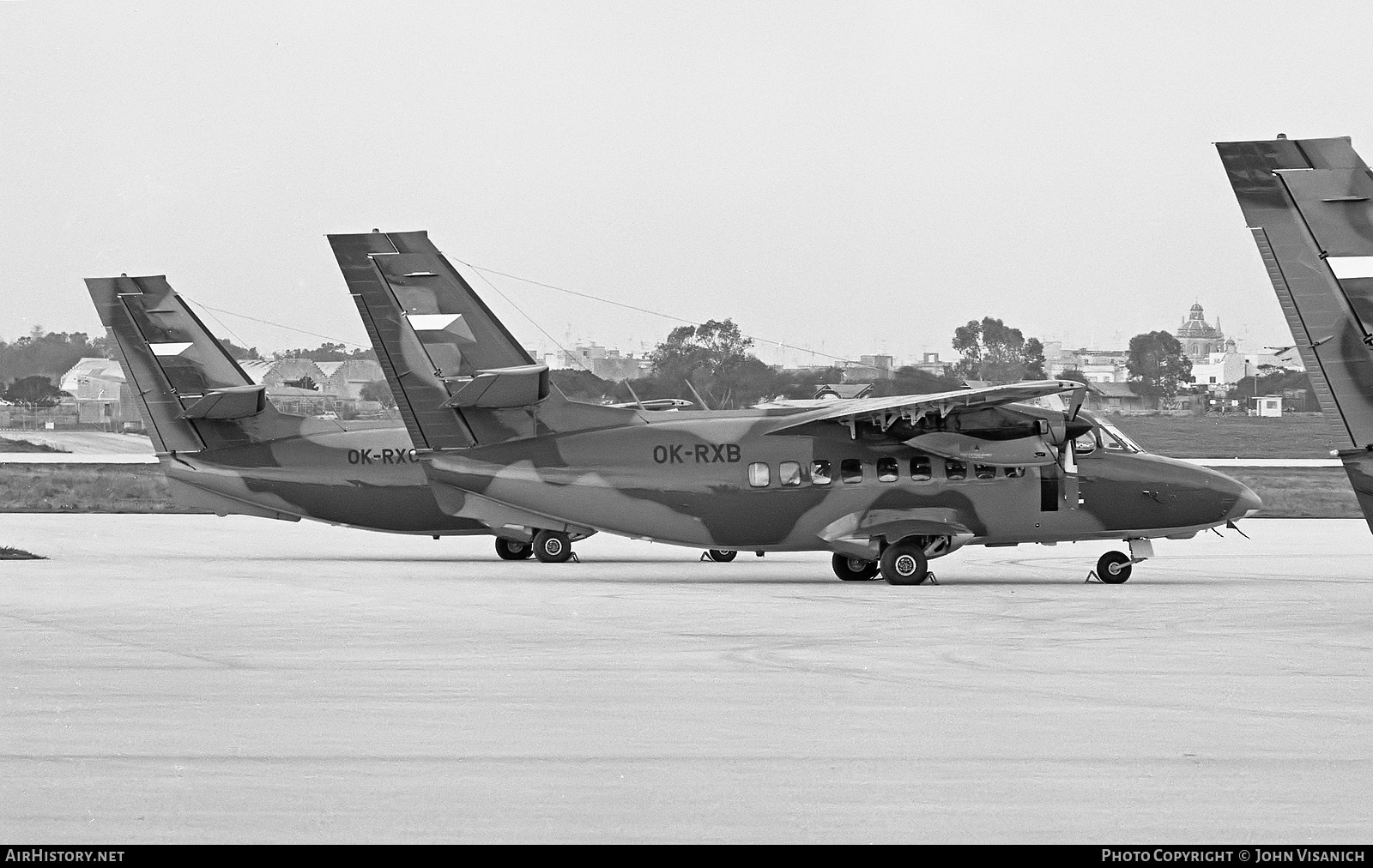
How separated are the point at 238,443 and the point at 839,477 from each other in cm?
1353

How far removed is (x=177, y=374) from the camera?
34.5 metres

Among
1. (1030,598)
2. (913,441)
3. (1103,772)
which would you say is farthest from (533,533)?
(1103,772)

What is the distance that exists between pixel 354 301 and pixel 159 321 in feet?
26.1

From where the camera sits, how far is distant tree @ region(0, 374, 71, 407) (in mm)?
70750

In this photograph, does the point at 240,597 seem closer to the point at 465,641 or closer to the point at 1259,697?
the point at 465,641

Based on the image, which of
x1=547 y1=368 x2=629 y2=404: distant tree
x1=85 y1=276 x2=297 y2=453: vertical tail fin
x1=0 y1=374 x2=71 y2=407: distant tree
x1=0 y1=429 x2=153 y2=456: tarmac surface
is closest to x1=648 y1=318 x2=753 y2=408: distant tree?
x1=547 y1=368 x2=629 y2=404: distant tree

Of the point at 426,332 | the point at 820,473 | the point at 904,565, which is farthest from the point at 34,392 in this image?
the point at 904,565

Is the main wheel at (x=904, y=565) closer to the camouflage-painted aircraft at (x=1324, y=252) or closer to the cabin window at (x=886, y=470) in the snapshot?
the cabin window at (x=886, y=470)

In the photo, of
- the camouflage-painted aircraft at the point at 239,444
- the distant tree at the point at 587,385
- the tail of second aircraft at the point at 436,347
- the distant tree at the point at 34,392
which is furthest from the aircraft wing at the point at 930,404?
the distant tree at the point at 34,392

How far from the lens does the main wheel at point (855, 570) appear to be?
2853cm

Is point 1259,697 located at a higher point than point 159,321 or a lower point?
lower

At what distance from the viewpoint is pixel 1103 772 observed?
10.4m

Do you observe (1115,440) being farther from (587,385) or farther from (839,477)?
(587,385)

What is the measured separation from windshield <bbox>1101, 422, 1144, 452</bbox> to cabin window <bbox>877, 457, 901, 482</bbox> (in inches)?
145
